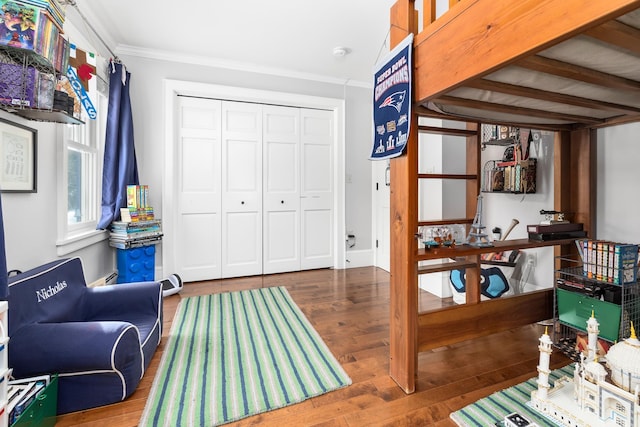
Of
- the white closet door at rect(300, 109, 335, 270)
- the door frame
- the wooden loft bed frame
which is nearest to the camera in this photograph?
the wooden loft bed frame

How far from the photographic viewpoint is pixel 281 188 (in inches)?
156

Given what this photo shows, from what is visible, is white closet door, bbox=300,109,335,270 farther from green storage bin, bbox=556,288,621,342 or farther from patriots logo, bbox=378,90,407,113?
green storage bin, bbox=556,288,621,342

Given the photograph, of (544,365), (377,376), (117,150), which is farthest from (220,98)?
(544,365)

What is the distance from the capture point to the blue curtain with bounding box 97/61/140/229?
9.57ft

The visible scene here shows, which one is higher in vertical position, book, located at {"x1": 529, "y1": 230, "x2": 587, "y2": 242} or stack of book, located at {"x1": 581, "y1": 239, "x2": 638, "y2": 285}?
book, located at {"x1": 529, "y1": 230, "x2": 587, "y2": 242}

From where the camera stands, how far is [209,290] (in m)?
3.35


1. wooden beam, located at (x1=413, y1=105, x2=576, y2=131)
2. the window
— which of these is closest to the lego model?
wooden beam, located at (x1=413, y1=105, x2=576, y2=131)

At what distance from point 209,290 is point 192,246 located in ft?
2.10

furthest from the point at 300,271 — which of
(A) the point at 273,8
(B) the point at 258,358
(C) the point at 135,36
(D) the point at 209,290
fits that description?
(C) the point at 135,36

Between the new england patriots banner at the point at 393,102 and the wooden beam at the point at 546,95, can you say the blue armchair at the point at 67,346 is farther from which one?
the wooden beam at the point at 546,95

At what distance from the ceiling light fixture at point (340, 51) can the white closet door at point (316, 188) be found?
871 millimetres

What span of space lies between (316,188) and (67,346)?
123 inches

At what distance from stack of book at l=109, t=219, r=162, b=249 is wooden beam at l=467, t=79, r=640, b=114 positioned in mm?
3122

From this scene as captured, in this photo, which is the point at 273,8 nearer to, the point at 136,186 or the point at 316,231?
the point at 136,186
